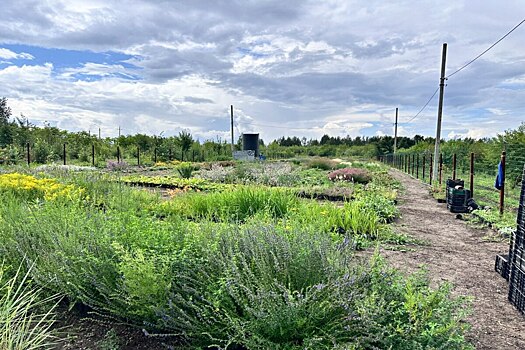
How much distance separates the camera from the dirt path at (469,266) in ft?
7.96

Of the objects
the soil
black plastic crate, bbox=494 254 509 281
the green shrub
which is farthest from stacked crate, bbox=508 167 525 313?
the green shrub

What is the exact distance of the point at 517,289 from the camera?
284cm

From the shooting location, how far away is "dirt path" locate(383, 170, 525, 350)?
2426mm

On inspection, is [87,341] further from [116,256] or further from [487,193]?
[487,193]

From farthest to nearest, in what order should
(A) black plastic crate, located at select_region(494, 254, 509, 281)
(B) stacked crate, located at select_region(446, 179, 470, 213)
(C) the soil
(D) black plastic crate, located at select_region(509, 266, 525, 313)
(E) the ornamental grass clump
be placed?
(E) the ornamental grass clump → (B) stacked crate, located at select_region(446, 179, 470, 213) → (A) black plastic crate, located at select_region(494, 254, 509, 281) → (D) black plastic crate, located at select_region(509, 266, 525, 313) → (C) the soil

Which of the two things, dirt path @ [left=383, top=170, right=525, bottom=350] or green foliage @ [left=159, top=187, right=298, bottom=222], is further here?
green foliage @ [left=159, top=187, right=298, bottom=222]

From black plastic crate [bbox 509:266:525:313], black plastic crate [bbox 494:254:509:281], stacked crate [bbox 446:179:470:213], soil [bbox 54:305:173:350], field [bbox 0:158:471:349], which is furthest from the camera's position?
stacked crate [bbox 446:179:470:213]

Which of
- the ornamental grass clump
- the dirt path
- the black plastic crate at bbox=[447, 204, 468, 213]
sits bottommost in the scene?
the dirt path

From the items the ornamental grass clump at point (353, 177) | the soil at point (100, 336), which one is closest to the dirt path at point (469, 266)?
the soil at point (100, 336)

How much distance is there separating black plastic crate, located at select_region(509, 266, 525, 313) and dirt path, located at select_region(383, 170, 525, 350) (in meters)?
0.05

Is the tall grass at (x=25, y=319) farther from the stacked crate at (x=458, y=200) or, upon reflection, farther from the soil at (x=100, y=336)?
the stacked crate at (x=458, y=200)

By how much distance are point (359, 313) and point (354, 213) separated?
3453 millimetres

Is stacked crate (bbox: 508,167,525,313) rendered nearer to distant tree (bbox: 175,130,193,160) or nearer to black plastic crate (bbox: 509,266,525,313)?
black plastic crate (bbox: 509,266,525,313)

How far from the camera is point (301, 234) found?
103 inches
